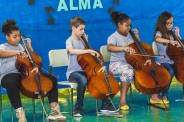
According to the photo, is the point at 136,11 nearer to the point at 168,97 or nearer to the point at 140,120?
the point at 168,97

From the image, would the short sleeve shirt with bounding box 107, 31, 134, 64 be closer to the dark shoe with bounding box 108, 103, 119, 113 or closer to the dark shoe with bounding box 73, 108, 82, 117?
the dark shoe with bounding box 108, 103, 119, 113

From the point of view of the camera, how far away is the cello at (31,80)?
721cm

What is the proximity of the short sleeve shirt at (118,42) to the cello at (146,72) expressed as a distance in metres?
0.30

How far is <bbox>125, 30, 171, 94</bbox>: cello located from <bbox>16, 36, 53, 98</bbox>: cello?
106cm

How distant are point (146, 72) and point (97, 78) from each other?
0.61m

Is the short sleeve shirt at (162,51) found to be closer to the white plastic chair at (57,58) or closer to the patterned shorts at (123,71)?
the patterned shorts at (123,71)

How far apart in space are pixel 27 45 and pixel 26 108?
50.9 inches

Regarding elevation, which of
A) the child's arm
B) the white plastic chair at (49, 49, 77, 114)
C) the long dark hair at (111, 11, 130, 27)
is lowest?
the white plastic chair at (49, 49, 77, 114)

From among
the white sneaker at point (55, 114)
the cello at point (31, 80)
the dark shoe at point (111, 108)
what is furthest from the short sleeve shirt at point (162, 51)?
the cello at point (31, 80)

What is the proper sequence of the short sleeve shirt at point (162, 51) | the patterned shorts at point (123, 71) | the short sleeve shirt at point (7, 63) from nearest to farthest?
the short sleeve shirt at point (7, 63)
the patterned shorts at point (123, 71)
the short sleeve shirt at point (162, 51)

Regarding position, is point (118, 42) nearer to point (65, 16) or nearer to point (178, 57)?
point (178, 57)

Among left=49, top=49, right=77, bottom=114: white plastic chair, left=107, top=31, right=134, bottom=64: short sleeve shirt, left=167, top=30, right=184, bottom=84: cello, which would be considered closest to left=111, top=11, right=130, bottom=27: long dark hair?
left=107, top=31, right=134, bottom=64: short sleeve shirt

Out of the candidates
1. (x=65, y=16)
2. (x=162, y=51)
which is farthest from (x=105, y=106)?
(x=65, y=16)

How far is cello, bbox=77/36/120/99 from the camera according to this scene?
7.58m
